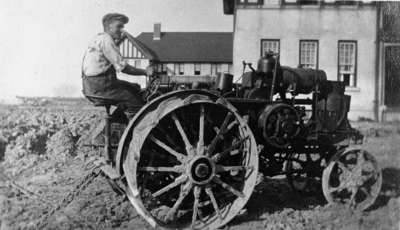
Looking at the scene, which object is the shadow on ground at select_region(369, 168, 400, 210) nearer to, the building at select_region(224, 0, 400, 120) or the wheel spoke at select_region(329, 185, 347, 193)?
the wheel spoke at select_region(329, 185, 347, 193)

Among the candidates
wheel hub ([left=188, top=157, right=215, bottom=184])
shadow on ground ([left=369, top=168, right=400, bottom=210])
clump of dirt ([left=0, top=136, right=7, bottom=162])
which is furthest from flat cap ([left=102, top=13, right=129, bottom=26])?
clump of dirt ([left=0, top=136, right=7, bottom=162])

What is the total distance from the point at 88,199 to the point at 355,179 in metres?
3.94

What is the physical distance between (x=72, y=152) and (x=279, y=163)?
5.41 meters

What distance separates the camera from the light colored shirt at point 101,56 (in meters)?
5.12

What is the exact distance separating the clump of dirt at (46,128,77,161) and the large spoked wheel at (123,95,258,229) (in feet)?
14.2

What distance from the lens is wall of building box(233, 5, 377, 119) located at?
18.5m

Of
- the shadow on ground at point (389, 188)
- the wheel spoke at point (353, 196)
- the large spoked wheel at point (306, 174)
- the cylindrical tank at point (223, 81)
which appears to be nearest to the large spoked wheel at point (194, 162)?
the cylindrical tank at point (223, 81)

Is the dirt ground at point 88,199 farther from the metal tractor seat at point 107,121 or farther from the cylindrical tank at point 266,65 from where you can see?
the cylindrical tank at point 266,65

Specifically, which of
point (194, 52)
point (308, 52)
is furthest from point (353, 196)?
point (194, 52)

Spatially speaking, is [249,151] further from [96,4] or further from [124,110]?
[96,4]

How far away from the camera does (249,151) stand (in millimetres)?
5227

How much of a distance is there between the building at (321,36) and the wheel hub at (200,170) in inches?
547

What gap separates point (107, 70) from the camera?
5230mm

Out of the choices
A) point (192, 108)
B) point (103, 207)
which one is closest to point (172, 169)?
point (192, 108)
